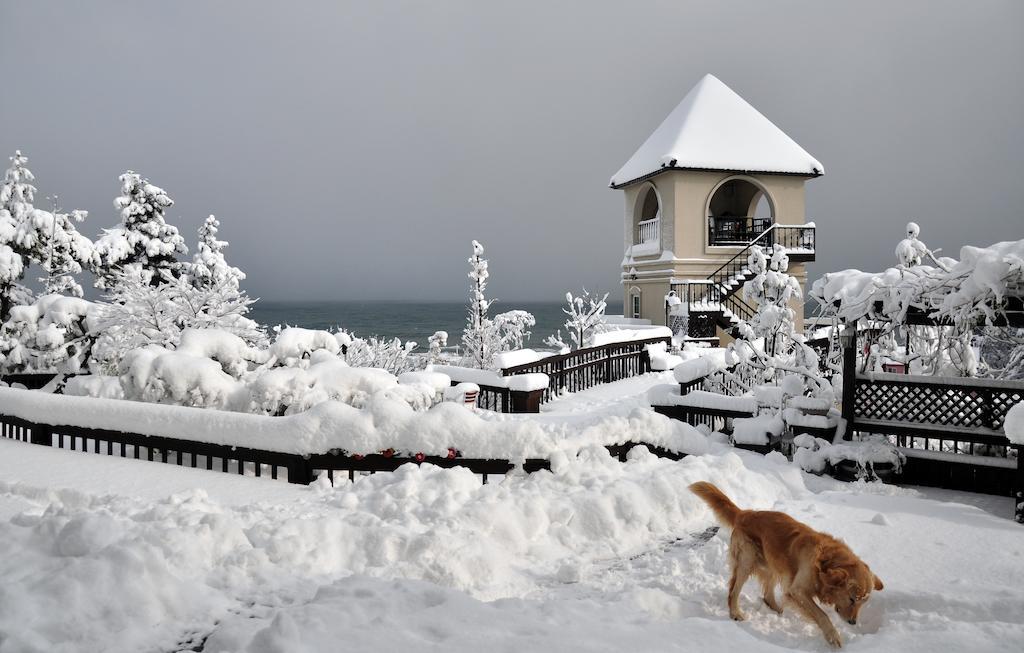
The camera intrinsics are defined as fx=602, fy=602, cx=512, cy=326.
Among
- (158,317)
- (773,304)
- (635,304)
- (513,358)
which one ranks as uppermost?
(635,304)

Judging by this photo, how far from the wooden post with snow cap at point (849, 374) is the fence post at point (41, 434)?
1255cm

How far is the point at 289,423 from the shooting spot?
24.9 feet

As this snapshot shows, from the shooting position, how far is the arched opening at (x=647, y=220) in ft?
102

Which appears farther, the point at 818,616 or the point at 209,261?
the point at 209,261

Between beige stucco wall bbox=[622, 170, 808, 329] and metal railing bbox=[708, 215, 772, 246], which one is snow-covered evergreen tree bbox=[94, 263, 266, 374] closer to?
beige stucco wall bbox=[622, 170, 808, 329]

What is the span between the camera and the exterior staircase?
24.8 m

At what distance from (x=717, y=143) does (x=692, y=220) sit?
14.1 feet

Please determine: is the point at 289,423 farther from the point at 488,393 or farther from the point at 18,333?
the point at 18,333

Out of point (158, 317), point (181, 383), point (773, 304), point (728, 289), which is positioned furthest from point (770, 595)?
point (728, 289)

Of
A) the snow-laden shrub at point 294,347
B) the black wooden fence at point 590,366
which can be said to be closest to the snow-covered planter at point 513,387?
the black wooden fence at point 590,366

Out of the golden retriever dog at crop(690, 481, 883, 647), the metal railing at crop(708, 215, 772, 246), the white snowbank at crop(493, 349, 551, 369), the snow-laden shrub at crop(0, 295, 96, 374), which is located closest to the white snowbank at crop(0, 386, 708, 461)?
the golden retriever dog at crop(690, 481, 883, 647)

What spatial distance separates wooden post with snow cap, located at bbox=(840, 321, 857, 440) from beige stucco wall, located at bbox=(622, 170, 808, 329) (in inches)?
760

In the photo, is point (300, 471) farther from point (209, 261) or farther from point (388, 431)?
point (209, 261)

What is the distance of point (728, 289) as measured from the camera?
25.9 metres
